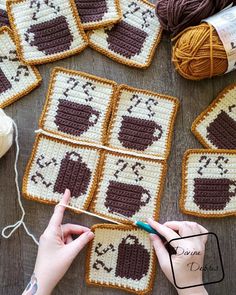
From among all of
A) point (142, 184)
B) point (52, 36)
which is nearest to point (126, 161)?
point (142, 184)

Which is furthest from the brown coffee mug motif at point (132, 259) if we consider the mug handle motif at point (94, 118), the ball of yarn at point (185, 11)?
the ball of yarn at point (185, 11)

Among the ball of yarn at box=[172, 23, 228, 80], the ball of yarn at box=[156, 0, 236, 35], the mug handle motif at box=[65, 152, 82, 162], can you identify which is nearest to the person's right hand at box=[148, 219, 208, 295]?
the mug handle motif at box=[65, 152, 82, 162]

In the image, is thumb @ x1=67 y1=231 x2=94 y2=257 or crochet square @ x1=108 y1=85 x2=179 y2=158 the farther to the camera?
crochet square @ x1=108 y1=85 x2=179 y2=158

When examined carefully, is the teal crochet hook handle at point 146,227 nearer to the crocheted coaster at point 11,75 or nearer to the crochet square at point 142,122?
the crochet square at point 142,122

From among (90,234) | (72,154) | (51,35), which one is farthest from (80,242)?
(51,35)

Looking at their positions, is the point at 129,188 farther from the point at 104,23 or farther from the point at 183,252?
the point at 104,23

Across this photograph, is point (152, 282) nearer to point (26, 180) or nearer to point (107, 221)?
point (107, 221)

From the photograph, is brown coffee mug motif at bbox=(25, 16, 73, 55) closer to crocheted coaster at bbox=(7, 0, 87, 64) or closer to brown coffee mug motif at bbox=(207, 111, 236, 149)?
crocheted coaster at bbox=(7, 0, 87, 64)
